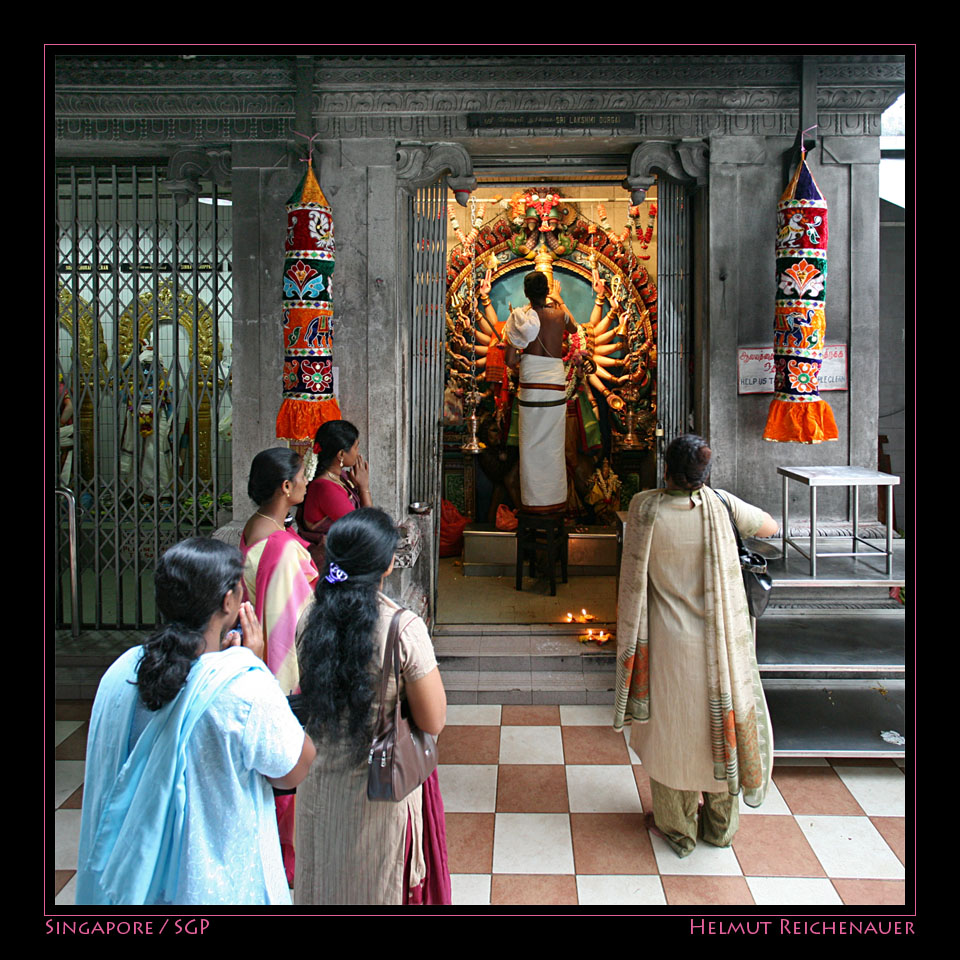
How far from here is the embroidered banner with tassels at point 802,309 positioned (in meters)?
4.94

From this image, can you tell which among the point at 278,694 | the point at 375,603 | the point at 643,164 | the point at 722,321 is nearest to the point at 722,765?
the point at 375,603

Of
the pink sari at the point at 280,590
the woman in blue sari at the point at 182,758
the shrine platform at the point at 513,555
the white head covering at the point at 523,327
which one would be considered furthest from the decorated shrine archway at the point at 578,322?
the woman in blue sari at the point at 182,758

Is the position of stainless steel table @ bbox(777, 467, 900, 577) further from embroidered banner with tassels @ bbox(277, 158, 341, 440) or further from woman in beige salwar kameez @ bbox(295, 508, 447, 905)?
embroidered banner with tassels @ bbox(277, 158, 341, 440)

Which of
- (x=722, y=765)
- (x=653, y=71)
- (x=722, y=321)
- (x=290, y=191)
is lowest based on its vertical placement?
(x=722, y=765)

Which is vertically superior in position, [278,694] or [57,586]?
[278,694]

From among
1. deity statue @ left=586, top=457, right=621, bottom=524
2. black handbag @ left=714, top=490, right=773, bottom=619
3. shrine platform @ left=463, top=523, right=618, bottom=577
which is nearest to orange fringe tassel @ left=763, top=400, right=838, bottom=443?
black handbag @ left=714, top=490, right=773, bottom=619

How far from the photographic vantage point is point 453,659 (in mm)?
5633

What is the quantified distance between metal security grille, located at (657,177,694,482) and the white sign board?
492 mm

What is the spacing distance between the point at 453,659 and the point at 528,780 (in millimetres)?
1425

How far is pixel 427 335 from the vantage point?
593cm

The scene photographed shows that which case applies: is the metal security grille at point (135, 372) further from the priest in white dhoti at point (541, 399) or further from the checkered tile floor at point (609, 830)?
the priest in white dhoti at point (541, 399)

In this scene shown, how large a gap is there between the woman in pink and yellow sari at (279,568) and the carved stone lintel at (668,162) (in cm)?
336

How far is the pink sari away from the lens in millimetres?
3182
